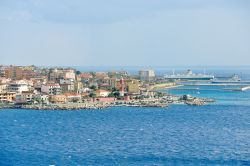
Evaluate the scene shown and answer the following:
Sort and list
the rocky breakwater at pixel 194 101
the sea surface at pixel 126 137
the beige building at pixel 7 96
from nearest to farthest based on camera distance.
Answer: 1. the sea surface at pixel 126 137
2. the rocky breakwater at pixel 194 101
3. the beige building at pixel 7 96

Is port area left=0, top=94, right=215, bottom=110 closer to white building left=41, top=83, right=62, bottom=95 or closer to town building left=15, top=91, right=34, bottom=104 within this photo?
town building left=15, top=91, right=34, bottom=104

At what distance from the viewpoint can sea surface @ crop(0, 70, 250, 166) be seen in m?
14.2

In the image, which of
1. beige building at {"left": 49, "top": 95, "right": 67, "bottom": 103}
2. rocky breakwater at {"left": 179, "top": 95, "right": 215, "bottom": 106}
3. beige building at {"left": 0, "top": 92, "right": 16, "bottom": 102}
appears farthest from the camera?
beige building at {"left": 49, "top": 95, "right": 67, "bottom": 103}

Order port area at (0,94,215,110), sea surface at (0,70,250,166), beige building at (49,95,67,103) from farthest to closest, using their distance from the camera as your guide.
Result: beige building at (49,95,67,103) → port area at (0,94,215,110) → sea surface at (0,70,250,166)

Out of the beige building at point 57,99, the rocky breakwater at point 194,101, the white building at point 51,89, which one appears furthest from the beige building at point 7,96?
the rocky breakwater at point 194,101

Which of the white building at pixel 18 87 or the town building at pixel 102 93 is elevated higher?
the white building at pixel 18 87

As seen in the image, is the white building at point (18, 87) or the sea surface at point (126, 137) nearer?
the sea surface at point (126, 137)

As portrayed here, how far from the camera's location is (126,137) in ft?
58.0

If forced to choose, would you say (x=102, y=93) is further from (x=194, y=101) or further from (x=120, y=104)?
(x=194, y=101)

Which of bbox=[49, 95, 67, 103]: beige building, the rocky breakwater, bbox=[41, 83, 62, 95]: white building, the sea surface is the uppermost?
bbox=[41, 83, 62, 95]: white building

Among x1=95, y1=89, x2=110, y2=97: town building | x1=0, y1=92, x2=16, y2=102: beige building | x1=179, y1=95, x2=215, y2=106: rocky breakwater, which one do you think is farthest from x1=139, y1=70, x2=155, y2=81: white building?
x1=0, y1=92, x2=16, y2=102: beige building

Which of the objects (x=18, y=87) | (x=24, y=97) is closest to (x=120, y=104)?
(x=24, y=97)

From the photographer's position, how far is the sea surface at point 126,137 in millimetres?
14156

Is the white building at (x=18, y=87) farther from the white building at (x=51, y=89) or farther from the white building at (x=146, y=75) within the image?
the white building at (x=146, y=75)
